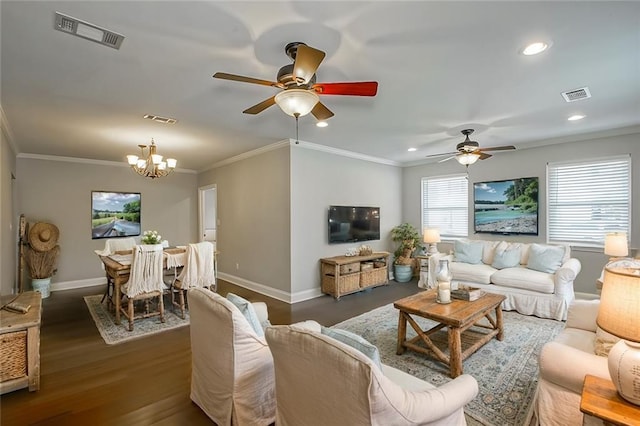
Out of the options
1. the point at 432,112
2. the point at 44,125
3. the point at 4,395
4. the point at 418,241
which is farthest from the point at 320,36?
the point at 418,241

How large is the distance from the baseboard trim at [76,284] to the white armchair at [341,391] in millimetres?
6235

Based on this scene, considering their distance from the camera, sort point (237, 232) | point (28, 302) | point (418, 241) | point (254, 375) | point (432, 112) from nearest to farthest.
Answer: point (254, 375) → point (28, 302) → point (432, 112) → point (237, 232) → point (418, 241)

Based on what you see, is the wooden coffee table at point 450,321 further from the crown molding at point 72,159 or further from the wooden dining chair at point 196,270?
the crown molding at point 72,159

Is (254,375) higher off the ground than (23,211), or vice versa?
(23,211)

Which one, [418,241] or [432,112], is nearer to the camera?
[432,112]

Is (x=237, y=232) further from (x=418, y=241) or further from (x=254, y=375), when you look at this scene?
(x=254, y=375)

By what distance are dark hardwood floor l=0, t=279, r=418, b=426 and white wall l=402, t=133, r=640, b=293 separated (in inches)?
145

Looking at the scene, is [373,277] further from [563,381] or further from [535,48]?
[535,48]

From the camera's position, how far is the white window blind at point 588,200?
4445 mm

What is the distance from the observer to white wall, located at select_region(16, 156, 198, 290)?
561cm

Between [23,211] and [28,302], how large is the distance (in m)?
3.90

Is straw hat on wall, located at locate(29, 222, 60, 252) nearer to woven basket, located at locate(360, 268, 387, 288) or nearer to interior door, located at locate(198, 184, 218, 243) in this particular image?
interior door, located at locate(198, 184, 218, 243)

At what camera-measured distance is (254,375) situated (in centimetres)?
191

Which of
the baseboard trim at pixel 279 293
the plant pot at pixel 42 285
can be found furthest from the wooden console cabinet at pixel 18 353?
the plant pot at pixel 42 285
